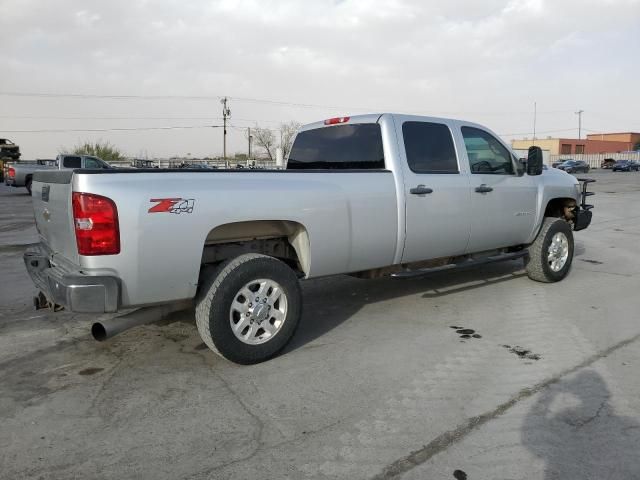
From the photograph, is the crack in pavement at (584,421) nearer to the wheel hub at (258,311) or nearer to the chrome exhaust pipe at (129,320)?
the wheel hub at (258,311)

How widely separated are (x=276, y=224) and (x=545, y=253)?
3.95m

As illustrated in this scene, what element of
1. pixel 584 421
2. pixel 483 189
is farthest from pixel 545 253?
pixel 584 421

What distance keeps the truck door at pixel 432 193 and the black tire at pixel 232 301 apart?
1.41 meters

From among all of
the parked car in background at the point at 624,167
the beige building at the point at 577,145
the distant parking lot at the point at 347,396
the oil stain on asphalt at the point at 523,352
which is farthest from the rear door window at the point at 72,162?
the beige building at the point at 577,145

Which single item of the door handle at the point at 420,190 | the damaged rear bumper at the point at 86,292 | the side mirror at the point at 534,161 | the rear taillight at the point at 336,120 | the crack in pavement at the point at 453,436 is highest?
the rear taillight at the point at 336,120

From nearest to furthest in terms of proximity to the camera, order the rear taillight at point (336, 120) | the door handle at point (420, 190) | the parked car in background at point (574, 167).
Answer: the door handle at point (420, 190) → the rear taillight at point (336, 120) → the parked car in background at point (574, 167)

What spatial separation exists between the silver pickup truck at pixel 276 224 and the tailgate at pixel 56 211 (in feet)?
0.08

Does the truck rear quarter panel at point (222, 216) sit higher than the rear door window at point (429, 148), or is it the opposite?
the rear door window at point (429, 148)

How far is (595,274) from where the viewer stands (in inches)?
295

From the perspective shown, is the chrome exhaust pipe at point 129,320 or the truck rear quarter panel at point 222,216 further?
the chrome exhaust pipe at point 129,320

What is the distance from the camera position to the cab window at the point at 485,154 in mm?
5777

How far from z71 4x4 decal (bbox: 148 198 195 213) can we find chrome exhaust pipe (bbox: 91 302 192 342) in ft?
2.74

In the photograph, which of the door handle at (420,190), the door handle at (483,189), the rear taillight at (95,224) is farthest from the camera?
the door handle at (483,189)

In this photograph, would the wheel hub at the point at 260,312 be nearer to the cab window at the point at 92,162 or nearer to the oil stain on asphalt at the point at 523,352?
the oil stain on asphalt at the point at 523,352
